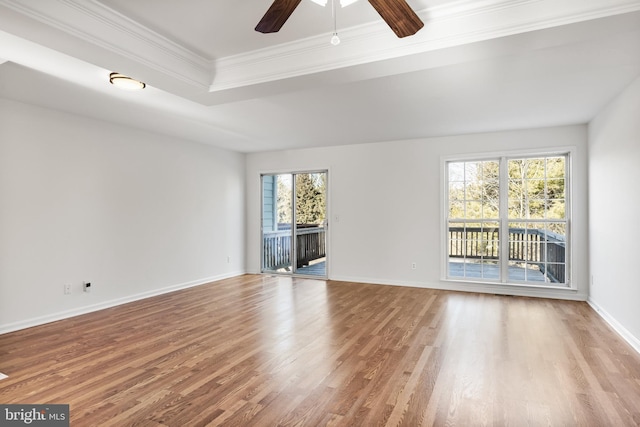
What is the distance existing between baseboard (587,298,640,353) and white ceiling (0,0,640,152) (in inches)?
95.6

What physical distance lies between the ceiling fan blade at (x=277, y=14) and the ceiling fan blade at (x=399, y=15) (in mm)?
394

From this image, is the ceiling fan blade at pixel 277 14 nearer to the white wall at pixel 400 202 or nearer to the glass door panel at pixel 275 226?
the white wall at pixel 400 202

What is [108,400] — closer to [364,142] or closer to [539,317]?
[539,317]

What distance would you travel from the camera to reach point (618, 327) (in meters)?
3.80

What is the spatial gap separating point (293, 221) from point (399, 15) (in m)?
5.62

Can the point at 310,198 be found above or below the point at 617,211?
above

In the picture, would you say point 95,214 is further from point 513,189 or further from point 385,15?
point 513,189

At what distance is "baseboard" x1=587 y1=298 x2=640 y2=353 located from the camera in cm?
336

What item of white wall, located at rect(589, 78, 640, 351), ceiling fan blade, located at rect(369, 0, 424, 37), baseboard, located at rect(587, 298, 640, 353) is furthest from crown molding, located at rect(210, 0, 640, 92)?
baseboard, located at rect(587, 298, 640, 353)

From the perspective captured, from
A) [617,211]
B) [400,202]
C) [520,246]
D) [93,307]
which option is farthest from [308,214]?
[617,211]

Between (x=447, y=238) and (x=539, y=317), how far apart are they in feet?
6.17

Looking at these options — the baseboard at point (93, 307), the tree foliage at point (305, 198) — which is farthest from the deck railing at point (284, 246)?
the baseboard at point (93, 307)

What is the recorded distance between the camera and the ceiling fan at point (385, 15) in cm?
176

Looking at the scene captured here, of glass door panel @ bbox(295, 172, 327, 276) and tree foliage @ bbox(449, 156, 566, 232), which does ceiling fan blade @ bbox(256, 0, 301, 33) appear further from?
glass door panel @ bbox(295, 172, 327, 276)
